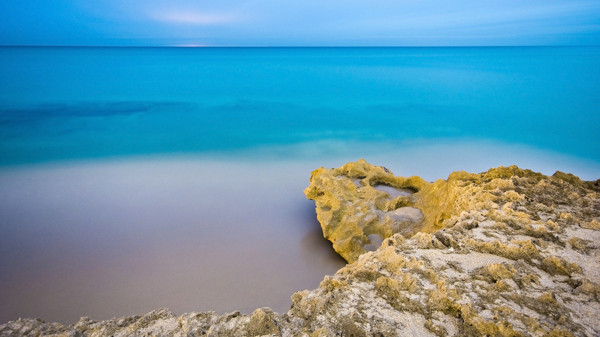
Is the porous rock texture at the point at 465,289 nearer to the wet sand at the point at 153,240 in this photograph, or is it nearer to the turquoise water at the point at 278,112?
the wet sand at the point at 153,240

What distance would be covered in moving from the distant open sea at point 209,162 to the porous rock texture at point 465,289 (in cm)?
173

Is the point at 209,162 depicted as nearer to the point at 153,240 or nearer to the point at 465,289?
the point at 153,240

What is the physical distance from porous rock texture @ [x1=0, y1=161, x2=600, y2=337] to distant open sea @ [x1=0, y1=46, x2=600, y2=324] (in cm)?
173

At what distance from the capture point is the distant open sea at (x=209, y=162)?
4.31m

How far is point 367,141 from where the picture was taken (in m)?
10.2

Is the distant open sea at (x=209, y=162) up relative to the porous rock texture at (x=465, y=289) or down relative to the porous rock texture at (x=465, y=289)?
up

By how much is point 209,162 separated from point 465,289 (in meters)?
7.09

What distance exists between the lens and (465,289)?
2367 mm

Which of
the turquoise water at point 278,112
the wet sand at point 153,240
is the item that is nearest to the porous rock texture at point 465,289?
the wet sand at point 153,240

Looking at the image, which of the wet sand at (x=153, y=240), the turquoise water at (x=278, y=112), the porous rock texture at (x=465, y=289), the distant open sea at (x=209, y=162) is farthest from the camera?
the turquoise water at (x=278, y=112)

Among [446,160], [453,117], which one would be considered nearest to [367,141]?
[446,160]

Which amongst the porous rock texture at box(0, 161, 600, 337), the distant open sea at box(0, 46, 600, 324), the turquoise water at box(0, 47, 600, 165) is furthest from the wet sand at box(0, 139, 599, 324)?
the turquoise water at box(0, 47, 600, 165)

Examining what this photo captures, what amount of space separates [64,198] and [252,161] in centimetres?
379

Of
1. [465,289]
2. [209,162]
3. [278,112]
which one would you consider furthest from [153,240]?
[278,112]
